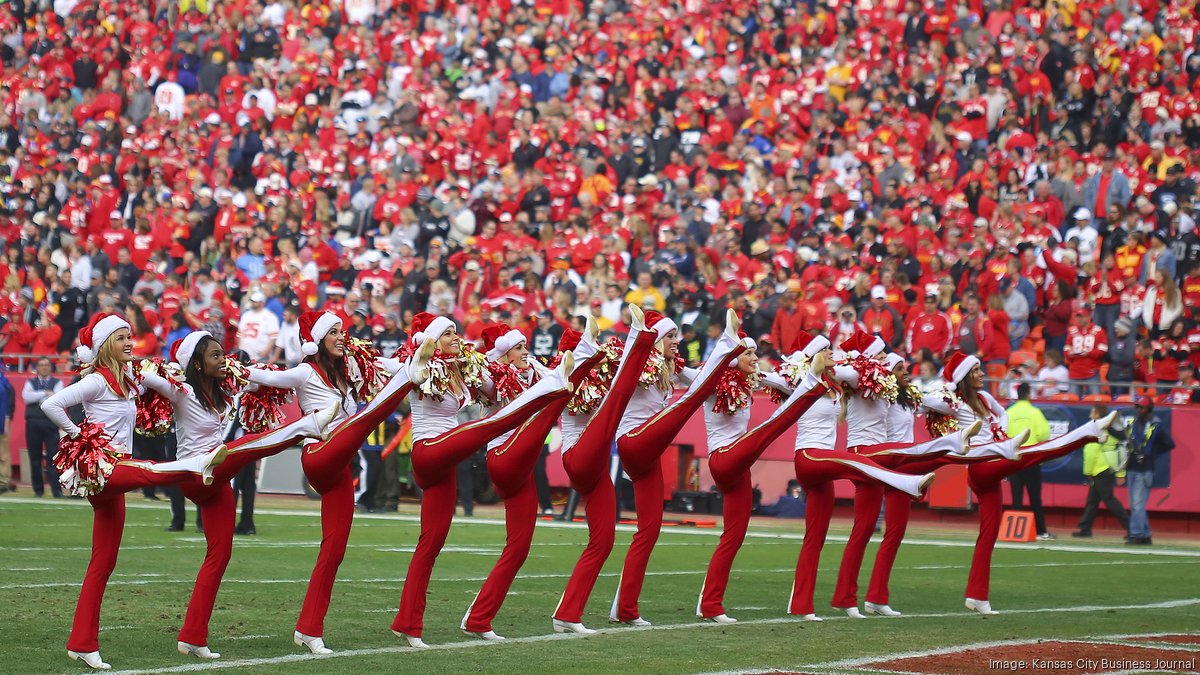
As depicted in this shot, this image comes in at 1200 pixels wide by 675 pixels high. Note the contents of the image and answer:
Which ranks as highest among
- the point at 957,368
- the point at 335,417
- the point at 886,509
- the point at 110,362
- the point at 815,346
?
the point at 815,346

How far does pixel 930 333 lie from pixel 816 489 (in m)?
7.32

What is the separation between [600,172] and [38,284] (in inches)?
301

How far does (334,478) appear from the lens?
8.77m

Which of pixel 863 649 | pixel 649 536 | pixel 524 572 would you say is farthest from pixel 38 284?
pixel 863 649

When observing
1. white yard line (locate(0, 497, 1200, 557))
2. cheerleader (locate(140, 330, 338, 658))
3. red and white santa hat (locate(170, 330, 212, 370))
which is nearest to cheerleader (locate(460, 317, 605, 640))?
cheerleader (locate(140, 330, 338, 658))

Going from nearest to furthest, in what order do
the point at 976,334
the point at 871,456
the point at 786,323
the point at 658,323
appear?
the point at 658,323
the point at 871,456
the point at 976,334
the point at 786,323

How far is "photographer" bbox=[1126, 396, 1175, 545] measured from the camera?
16.9 m

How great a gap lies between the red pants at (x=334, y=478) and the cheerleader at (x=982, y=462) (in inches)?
164

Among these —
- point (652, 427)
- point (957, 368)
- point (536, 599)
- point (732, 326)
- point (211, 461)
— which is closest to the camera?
point (211, 461)

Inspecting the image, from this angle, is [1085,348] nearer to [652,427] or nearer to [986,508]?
[986,508]

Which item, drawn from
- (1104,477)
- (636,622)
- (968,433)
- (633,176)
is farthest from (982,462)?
(633,176)

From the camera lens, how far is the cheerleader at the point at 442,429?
9000mm

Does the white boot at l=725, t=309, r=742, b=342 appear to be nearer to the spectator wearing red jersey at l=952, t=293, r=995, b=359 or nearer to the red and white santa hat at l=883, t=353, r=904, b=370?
the red and white santa hat at l=883, t=353, r=904, b=370

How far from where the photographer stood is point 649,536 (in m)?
10.2
